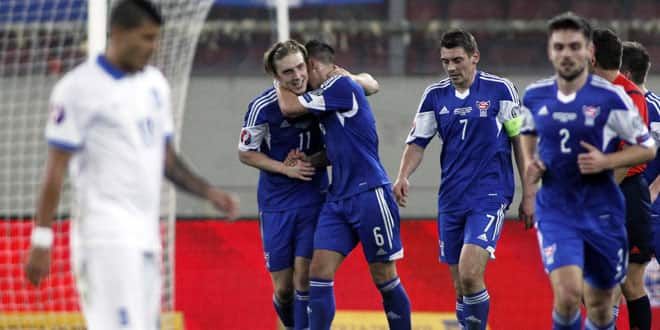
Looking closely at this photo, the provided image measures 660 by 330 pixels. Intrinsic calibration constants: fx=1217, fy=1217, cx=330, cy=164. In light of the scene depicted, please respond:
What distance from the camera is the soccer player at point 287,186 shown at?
26.7 feet

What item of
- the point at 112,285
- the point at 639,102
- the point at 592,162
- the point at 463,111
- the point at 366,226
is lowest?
the point at 366,226

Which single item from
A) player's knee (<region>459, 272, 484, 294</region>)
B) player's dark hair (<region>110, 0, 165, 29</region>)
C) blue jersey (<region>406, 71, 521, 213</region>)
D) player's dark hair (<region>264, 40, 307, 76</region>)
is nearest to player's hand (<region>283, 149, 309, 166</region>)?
player's dark hair (<region>264, 40, 307, 76</region>)

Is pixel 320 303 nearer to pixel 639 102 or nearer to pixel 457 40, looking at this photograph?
pixel 457 40

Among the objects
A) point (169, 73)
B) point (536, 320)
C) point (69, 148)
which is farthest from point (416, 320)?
point (69, 148)

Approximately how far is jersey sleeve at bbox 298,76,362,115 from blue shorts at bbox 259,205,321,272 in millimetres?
871

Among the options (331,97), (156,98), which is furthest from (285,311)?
(156,98)

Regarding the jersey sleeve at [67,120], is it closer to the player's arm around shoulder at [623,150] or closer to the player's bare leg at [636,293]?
the player's arm around shoulder at [623,150]

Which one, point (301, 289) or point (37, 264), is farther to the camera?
point (301, 289)

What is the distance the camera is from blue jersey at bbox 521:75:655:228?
630 cm

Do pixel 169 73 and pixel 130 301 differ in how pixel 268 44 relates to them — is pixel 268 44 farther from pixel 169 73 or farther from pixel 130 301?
pixel 130 301

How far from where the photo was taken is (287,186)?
828 centimetres

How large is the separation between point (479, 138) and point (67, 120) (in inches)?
146

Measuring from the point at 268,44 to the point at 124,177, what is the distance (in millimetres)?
9798

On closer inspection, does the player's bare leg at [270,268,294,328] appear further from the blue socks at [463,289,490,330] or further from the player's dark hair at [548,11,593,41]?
the player's dark hair at [548,11,593,41]
